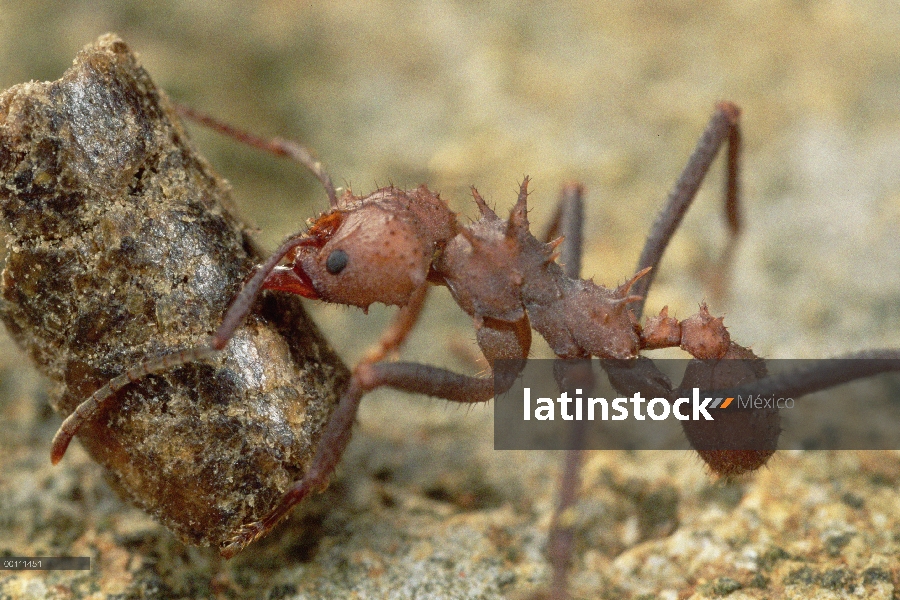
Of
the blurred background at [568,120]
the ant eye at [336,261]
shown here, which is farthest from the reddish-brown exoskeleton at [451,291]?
the blurred background at [568,120]

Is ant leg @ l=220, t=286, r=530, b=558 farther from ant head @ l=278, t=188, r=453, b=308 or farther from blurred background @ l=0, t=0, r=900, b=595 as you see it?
blurred background @ l=0, t=0, r=900, b=595

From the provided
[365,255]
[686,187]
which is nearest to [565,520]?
[365,255]

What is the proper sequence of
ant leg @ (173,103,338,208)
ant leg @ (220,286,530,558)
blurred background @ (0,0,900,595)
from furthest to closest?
1. blurred background @ (0,0,900,595)
2. ant leg @ (173,103,338,208)
3. ant leg @ (220,286,530,558)

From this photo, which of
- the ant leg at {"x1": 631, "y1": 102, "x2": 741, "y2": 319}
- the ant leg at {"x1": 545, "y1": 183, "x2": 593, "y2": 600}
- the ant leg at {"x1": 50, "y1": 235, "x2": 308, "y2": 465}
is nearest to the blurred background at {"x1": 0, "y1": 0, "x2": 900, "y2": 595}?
the ant leg at {"x1": 545, "y1": 183, "x2": 593, "y2": 600}

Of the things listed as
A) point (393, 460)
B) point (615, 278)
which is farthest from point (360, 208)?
point (615, 278)

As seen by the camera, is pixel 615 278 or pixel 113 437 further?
pixel 615 278

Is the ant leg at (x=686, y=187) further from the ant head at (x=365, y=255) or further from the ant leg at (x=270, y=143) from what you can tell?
the ant leg at (x=270, y=143)

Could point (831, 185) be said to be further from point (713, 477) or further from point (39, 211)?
point (39, 211)
